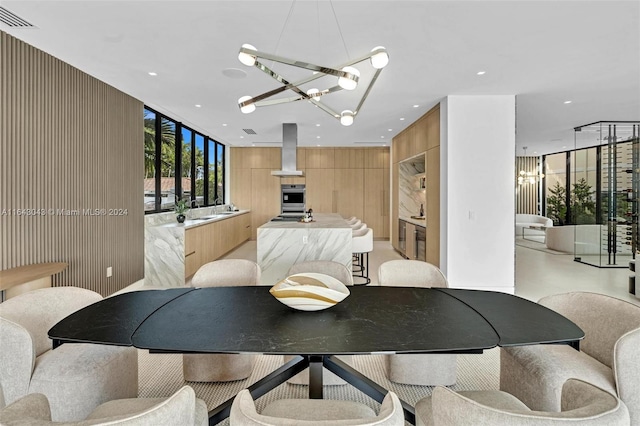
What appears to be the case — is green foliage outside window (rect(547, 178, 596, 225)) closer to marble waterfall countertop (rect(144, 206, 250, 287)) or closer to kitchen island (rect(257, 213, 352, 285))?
kitchen island (rect(257, 213, 352, 285))

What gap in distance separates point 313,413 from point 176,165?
20.1 ft

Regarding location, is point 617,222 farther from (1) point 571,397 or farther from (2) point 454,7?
(1) point 571,397

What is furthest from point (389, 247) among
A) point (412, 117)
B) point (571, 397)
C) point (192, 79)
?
point (571, 397)

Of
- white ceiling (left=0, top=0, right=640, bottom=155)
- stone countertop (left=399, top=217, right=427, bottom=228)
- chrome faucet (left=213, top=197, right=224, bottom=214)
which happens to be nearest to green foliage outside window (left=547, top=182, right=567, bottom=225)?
white ceiling (left=0, top=0, right=640, bottom=155)

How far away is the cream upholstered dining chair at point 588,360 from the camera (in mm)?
1393

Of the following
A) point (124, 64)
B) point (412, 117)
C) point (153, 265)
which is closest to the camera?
point (124, 64)

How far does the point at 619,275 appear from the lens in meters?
5.74

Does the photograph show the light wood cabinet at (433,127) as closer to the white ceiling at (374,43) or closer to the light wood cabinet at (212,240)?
the white ceiling at (374,43)

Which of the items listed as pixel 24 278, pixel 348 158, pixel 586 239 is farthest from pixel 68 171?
pixel 586 239

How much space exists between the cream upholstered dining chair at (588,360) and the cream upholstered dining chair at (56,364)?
2221mm

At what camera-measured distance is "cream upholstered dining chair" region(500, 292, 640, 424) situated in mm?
1393

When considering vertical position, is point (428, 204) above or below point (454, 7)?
below

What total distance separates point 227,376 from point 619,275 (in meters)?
6.79

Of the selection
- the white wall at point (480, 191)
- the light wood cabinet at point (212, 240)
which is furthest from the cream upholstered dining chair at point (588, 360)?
the light wood cabinet at point (212, 240)
